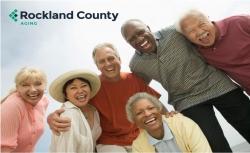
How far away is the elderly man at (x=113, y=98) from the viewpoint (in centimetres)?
229

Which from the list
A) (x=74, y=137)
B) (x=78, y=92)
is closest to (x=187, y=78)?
(x=78, y=92)

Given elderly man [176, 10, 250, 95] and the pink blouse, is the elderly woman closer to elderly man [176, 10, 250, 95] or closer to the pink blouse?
elderly man [176, 10, 250, 95]

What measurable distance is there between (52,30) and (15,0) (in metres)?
0.30

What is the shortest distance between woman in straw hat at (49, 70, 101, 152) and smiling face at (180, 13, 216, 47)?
61 centimetres

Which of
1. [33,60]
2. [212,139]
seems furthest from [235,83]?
[33,60]

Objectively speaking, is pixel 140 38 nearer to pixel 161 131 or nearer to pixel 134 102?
pixel 134 102

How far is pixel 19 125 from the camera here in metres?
2.12

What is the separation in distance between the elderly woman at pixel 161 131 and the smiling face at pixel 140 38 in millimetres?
360

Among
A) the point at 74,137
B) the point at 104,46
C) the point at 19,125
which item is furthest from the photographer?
the point at 104,46

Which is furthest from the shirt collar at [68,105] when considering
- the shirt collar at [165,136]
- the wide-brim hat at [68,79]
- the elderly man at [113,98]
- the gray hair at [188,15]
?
the gray hair at [188,15]

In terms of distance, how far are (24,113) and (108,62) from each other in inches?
22.4

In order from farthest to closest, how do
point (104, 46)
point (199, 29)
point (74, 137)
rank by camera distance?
point (104, 46), point (199, 29), point (74, 137)

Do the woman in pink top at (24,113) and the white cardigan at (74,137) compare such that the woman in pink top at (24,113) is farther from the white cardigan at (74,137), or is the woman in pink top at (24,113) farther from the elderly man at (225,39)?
the elderly man at (225,39)

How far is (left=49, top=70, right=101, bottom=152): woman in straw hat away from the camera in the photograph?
2016 mm
